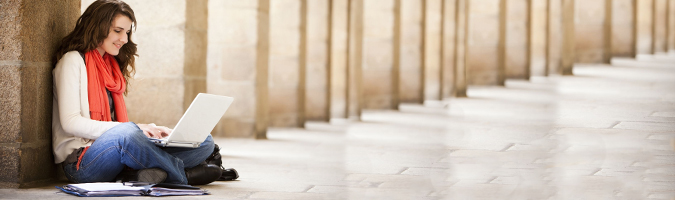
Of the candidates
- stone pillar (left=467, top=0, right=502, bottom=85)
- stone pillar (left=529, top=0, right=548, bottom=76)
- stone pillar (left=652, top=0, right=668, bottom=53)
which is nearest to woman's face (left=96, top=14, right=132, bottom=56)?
stone pillar (left=467, top=0, right=502, bottom=85)

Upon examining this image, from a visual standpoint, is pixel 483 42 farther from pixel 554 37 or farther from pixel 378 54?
pixel 378 54

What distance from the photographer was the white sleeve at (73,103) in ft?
16.6

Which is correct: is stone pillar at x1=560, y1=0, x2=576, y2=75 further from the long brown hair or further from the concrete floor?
the long brown hair

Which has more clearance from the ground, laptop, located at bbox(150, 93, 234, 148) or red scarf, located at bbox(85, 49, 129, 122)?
red scarf, located at bbox(85, 49, 129, 122)

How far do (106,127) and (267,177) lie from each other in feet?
4.96

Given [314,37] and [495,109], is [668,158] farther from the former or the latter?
[314,37]

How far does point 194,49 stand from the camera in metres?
9.33

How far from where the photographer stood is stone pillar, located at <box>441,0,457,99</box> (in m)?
20.5

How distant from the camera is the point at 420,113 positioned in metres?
16.4

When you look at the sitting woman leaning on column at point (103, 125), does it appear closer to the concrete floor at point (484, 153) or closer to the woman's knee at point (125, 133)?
the woman's knee at point (125, 133)

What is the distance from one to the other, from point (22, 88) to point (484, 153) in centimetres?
477

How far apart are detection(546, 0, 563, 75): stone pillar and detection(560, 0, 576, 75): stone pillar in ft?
0.40

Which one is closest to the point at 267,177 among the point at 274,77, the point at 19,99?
the point at 19,99

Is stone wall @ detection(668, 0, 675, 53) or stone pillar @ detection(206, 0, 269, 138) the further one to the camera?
stone wall @ detection(668, 0, 675, 53)
